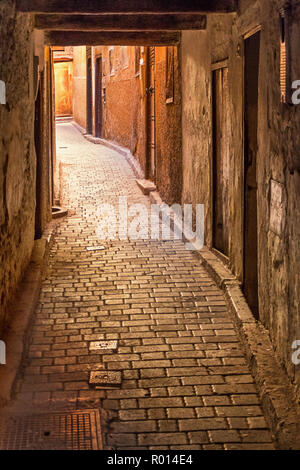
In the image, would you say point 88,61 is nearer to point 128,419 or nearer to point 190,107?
point 190,107

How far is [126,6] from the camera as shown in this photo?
6.73m

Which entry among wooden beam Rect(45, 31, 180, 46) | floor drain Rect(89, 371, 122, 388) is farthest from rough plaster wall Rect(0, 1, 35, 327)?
wooden beam Rect(45, 31, 180, 46)

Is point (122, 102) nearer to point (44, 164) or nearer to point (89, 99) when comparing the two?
point (89, 99)

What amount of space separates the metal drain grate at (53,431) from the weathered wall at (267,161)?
1.47 meters

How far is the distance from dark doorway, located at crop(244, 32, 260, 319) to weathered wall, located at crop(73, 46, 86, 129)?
64.0ft

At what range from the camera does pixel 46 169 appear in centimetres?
1045

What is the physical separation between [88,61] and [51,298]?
18.9 meters

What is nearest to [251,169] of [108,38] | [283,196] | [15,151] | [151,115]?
[283,196]

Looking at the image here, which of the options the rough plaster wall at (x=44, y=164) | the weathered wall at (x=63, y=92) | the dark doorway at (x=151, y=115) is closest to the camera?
the rough plaster wall at (x=44, y=164)

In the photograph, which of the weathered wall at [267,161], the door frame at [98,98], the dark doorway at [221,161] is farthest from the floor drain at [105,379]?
the door frame at [98,98]

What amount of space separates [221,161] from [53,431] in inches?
180

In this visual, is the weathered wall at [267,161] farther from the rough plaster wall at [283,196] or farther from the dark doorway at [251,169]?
the dark doorway at [251,169]

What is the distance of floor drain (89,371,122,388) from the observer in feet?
17.3

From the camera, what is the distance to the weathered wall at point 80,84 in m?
25.6
